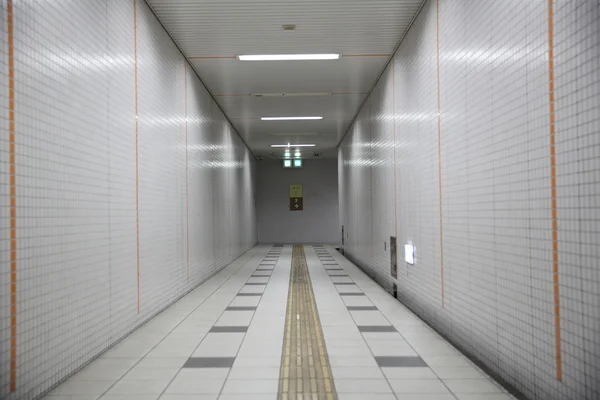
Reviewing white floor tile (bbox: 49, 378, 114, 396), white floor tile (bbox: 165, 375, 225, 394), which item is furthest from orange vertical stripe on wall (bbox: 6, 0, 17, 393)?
white floor tile (bbox: 165, 375, 225, 394)

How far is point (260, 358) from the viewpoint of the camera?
3.80 m

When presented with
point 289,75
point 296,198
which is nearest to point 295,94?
point 289,75

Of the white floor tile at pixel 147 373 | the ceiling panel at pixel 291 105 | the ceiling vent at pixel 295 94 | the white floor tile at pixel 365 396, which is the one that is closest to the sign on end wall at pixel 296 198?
the ceiling panel at pixel 291 105

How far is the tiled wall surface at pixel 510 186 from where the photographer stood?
2.34 metres

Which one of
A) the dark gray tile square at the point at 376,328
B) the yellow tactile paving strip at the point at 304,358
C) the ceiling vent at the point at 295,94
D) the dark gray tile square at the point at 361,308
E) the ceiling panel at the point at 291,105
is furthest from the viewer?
the ceiling panel at the point at 291,105

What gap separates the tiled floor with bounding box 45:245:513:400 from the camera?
308cm

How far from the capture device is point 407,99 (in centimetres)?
617

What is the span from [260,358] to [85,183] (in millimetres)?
1920

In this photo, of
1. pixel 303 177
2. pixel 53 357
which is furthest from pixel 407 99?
pixel 303 177

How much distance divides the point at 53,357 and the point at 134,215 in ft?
6.11

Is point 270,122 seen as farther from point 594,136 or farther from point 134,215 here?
point 594,136

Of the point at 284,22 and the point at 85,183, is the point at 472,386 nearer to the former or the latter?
the point at 85,183

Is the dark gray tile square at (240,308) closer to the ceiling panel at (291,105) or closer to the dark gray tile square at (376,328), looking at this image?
the dark gray tile square at (376,328)

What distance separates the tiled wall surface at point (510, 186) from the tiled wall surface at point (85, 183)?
2991mm
